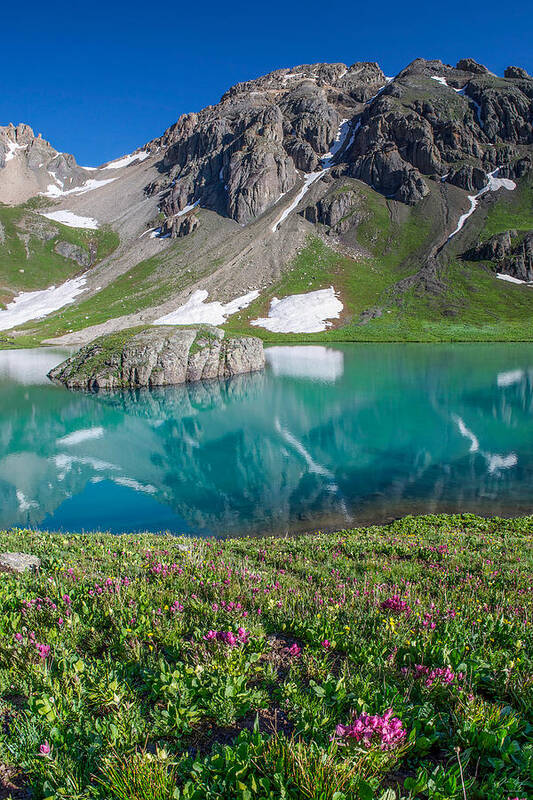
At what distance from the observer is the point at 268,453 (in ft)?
89.9

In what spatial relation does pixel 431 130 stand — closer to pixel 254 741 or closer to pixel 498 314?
pixel 498 314

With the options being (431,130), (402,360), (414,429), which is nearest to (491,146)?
(431,130)

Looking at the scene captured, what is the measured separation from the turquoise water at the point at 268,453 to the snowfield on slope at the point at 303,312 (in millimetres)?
57889

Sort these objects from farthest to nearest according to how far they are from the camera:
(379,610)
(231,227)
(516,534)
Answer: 1. (231,227)
2. (516,534)
3. (379,610)

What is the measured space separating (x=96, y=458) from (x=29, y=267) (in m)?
191

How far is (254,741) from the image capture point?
325 centimetres

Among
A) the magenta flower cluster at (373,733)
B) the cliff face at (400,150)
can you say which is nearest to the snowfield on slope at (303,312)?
the cliff face at (400,150)

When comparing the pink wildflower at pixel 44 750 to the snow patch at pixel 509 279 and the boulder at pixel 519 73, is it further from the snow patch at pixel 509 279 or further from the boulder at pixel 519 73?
the boulder at pixel 519 73

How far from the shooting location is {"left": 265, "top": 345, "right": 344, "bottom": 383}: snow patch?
181 ft

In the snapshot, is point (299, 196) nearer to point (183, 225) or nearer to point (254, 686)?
point (183, 225)

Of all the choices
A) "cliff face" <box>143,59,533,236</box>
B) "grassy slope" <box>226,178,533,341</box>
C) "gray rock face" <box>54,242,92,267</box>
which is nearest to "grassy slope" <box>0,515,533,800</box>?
"grassy slope" <box>226,178,533,341</box>

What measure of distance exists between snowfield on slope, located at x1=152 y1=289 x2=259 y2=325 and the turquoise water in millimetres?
66929

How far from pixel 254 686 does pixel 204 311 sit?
395 feet

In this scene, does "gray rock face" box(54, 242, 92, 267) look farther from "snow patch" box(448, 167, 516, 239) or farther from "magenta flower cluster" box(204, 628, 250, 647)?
"magenta flower cluster" box(204, 628, 250, 647)
